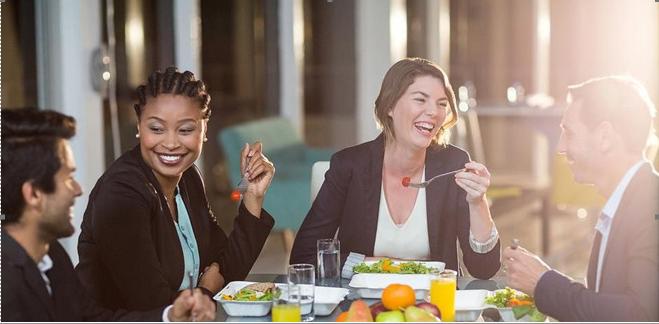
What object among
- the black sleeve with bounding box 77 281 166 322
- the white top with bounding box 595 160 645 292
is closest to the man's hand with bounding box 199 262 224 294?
the black sleeve with bounding box 77 281 166 322

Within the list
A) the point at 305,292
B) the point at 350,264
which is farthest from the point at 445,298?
the point at 350,264

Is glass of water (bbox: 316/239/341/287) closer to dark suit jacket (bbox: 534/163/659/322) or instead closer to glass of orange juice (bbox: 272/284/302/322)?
glass of orange juice (bbox: 272/284/302/322)

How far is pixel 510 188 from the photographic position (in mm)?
5559

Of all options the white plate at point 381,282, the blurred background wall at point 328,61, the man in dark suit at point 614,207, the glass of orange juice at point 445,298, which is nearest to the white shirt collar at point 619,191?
the man in dark suit at point 614,207

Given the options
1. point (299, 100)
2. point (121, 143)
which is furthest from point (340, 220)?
point (299, 100)

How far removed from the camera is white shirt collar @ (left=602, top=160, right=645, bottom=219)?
1795 millimetres

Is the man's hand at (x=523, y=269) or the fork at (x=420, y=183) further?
the fork at (x=420, y=183)

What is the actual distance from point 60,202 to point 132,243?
50cm

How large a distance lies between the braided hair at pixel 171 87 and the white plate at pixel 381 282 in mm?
521

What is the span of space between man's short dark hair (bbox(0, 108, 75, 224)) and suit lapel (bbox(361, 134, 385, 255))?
1185 millimetres

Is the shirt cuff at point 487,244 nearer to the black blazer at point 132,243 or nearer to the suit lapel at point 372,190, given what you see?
the suit lapel at point 372,190

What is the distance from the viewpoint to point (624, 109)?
71.0 inches

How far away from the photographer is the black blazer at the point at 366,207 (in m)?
2.66

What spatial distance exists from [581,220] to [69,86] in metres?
4.14
